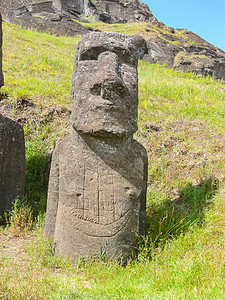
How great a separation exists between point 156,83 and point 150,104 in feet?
5.85

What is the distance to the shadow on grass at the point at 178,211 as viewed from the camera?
327cm

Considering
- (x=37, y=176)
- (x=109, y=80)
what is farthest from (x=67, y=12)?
(x=109, y=80)

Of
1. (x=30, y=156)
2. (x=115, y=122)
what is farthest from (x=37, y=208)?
→ (x=115, y=122)

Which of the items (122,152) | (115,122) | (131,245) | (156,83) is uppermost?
(156,83)

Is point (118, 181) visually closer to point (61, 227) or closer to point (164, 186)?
point (61, 227)

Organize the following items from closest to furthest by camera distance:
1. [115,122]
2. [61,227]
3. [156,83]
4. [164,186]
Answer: [115,122], [61,227], [164,186], [156,83]

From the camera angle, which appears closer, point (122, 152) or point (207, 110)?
point (122, 152)

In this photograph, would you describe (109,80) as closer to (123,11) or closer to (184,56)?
(184,56)

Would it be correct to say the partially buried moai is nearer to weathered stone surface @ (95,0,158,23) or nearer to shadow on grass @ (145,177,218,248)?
shadow on grass @ (145,177,218,248)

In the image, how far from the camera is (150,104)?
693 cm

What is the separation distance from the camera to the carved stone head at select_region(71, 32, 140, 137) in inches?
106

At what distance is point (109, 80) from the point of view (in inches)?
105

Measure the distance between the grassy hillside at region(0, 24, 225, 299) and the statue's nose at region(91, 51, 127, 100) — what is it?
1336mm

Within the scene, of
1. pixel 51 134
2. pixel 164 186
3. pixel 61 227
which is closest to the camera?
pixel 61 227
